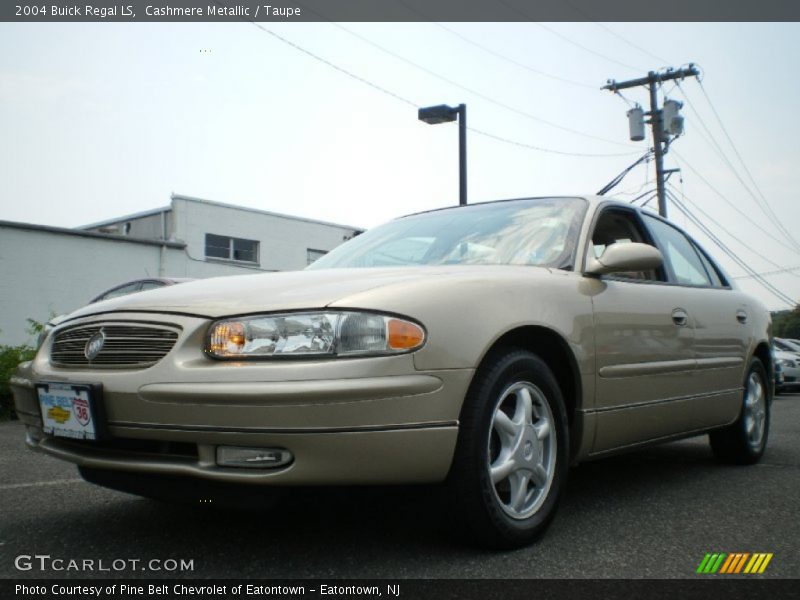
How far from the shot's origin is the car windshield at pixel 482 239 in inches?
143

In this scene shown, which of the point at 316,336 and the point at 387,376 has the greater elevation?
the point at 316,336

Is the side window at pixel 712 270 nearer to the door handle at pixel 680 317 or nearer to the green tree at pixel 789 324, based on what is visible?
the door handle at pixel 680 317

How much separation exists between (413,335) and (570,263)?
47.7 inches

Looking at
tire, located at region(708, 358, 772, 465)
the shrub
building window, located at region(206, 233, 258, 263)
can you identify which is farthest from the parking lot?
building window, located at region(206, 233, 258, 263)

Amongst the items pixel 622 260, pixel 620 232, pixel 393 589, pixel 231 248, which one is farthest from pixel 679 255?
pixel 231 248

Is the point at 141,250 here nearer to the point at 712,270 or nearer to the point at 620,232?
the point at 712,270

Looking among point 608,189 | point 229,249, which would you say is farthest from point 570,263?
point 229,249

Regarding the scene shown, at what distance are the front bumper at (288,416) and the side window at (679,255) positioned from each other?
2.27 m

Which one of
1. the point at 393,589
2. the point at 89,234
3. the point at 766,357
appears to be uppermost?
the point at 89,234

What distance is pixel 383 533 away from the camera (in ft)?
9.99

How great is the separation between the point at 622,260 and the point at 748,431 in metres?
2.08

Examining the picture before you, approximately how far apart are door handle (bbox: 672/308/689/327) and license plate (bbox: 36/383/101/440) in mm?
2707

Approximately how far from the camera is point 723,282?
5.09m

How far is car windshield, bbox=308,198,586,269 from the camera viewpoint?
3625mm
